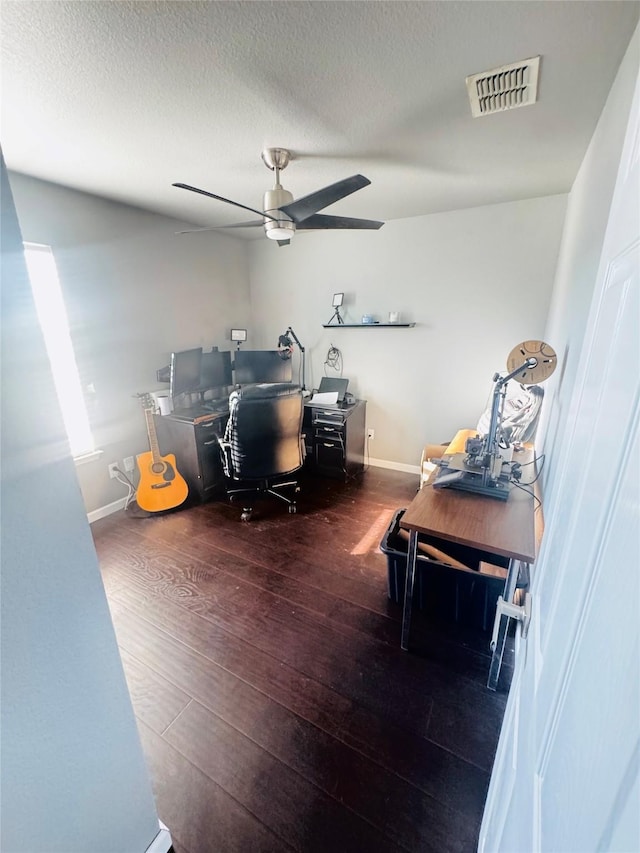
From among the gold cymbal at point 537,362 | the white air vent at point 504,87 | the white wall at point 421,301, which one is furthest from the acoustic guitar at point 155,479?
the white air vent at point 504,87

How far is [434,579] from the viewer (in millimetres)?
1783

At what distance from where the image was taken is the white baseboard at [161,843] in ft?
3.27

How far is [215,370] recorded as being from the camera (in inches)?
138

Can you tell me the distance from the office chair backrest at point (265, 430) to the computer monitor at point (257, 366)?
103 cm

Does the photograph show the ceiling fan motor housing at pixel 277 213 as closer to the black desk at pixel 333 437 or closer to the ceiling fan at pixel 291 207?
the ceiling fan at pixel 291 207

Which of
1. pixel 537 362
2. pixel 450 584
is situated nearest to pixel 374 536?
pixel 450 584

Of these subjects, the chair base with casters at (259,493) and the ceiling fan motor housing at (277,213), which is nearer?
the ceiling fan motor housing at (277,213)

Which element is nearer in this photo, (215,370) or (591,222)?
(591,222)

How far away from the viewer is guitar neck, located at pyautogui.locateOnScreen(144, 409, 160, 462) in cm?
295

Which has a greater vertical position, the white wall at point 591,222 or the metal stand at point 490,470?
the white wall at point 591,222

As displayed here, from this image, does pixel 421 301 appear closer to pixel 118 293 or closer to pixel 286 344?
pixel 286 344

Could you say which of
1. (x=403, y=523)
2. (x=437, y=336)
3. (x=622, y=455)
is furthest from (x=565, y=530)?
(x=437, y=336)

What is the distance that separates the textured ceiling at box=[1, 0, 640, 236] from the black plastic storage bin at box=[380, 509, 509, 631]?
197 centimetres

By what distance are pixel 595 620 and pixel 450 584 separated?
4.89ft
